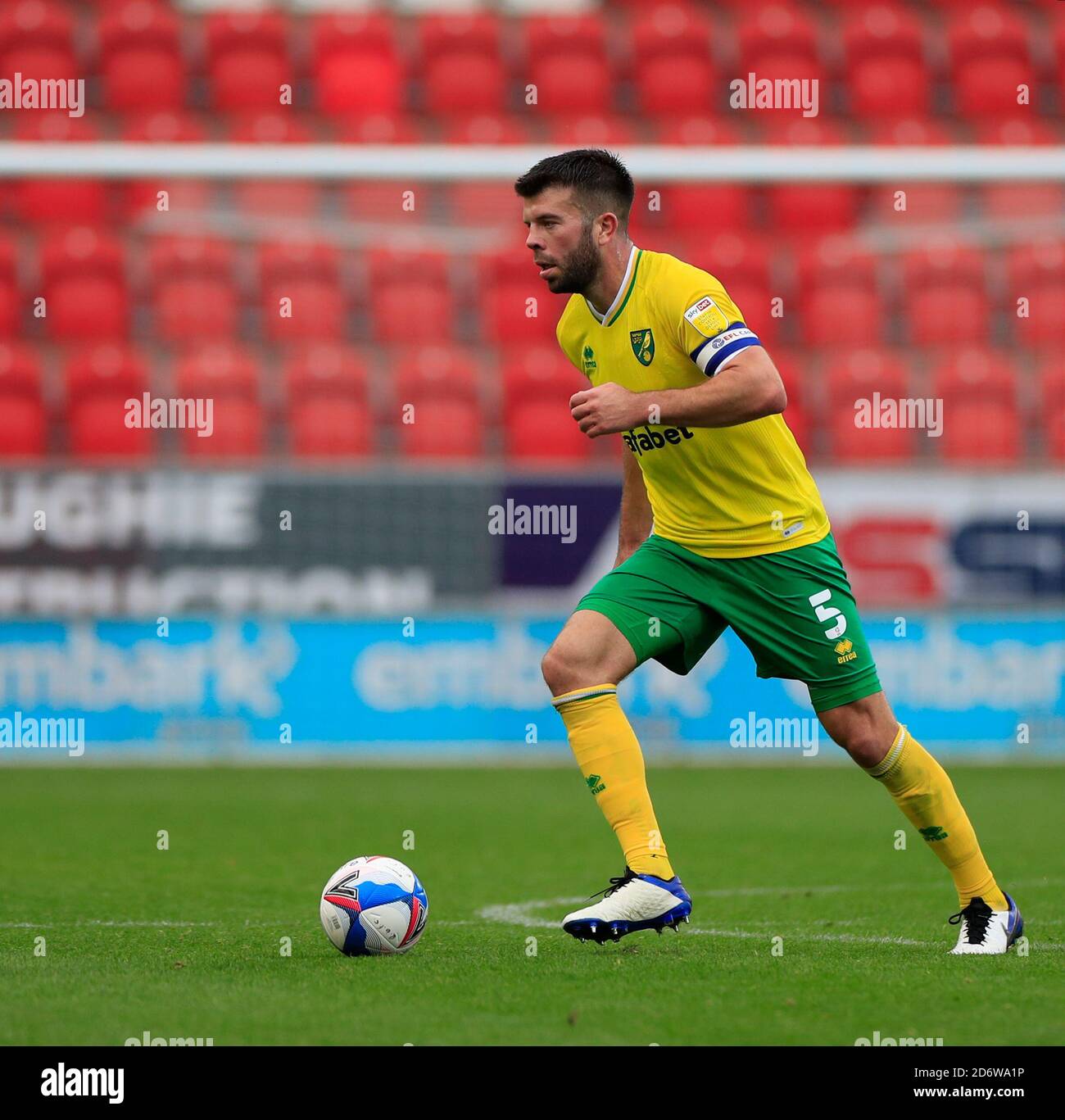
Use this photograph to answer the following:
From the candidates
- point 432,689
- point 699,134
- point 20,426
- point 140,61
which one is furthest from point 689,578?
point 140,61

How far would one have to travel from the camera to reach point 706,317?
487cm

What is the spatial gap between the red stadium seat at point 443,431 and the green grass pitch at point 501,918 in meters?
3.32

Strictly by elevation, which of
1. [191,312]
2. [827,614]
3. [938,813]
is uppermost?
[191,312]

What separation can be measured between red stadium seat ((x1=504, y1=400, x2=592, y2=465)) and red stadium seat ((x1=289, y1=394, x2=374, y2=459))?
120cm

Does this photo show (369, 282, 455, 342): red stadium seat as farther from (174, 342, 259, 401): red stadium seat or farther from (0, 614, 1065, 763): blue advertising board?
(0, 614, 1065, 763): blue advertising board

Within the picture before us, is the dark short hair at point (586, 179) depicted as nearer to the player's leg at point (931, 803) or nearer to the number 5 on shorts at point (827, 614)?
the number 5 on shorts at point (827, 614)

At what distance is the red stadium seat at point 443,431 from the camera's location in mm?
13734

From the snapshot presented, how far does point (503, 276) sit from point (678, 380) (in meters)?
10.9

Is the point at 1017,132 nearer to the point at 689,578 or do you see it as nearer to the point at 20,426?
the point at 20,426

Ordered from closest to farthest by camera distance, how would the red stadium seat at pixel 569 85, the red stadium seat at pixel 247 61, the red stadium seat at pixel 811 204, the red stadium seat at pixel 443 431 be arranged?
the red stadium seat at pixel 443 431
the red stadium seat at pixel 811 204
the red stadium seat at pixel 247 61
the red stadium seat at pixel 569 85

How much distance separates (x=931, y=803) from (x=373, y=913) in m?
1.65

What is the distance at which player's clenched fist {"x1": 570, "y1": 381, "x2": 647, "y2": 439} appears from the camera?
4.67 meters

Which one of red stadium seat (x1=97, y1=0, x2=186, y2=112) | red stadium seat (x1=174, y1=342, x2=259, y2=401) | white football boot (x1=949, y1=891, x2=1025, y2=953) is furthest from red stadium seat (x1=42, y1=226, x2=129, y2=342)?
white football boot (x1=949, y1=891, x2=1025, y2=953)

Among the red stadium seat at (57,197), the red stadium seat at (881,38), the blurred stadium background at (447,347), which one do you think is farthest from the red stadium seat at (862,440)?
the red stadium seat at (57,197)
